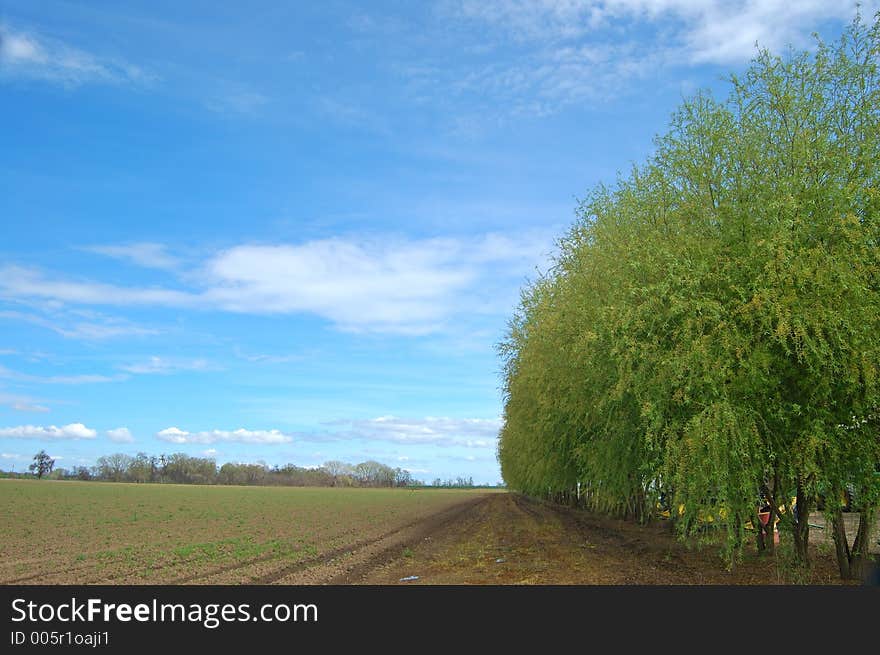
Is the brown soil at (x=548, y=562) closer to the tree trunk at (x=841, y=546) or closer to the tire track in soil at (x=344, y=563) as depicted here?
the tire track in soil at (x=344, y=563)

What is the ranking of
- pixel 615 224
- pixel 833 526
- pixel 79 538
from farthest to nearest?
pixel 79 538
pixel 615 224
pixel 833 526

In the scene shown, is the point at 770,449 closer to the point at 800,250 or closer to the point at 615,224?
the point at 800,250

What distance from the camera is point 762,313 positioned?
13047 mm

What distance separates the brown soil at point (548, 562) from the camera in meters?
18.1

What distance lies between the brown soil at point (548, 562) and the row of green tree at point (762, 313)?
7.33ft

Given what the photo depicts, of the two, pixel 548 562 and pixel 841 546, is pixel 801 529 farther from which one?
pixel 548 562

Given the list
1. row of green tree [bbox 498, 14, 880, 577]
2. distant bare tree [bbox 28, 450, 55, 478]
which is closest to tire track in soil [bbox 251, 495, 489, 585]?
row of green tree [bbox 498, 14, 880, 577]

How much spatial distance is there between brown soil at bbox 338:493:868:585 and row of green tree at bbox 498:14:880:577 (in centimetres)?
224

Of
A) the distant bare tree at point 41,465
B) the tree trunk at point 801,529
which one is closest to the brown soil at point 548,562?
the tree trunk at point 801,529

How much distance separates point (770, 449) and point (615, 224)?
8565 mm

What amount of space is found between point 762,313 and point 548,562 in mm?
11603

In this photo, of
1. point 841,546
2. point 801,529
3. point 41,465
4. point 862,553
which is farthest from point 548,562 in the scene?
point 41,465

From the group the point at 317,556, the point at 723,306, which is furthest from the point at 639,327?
the point at 317,556
